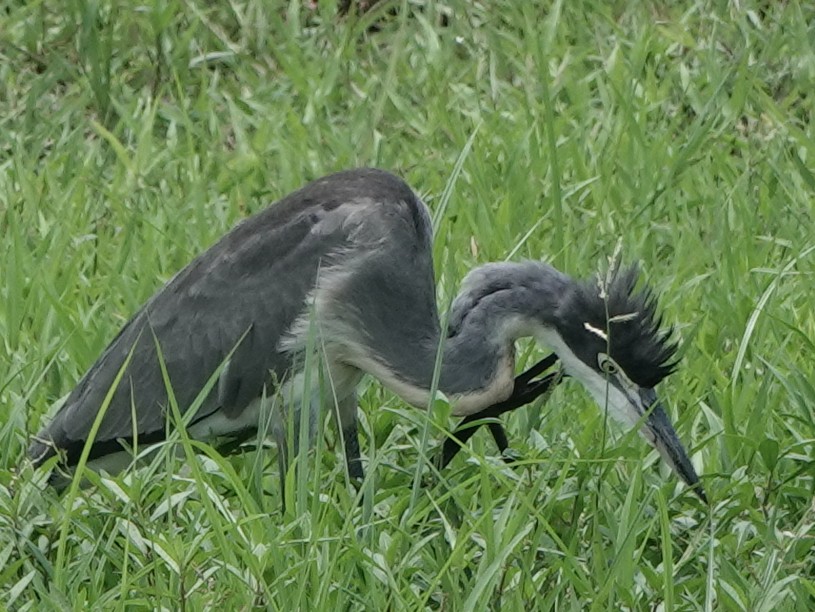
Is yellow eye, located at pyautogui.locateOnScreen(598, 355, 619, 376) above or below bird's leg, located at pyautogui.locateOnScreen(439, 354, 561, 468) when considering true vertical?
above

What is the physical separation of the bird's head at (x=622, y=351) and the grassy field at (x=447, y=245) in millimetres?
118

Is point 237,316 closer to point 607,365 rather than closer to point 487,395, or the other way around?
point 487,395

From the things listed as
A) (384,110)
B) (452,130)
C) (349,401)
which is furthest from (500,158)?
(349,401)

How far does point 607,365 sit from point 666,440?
235mm

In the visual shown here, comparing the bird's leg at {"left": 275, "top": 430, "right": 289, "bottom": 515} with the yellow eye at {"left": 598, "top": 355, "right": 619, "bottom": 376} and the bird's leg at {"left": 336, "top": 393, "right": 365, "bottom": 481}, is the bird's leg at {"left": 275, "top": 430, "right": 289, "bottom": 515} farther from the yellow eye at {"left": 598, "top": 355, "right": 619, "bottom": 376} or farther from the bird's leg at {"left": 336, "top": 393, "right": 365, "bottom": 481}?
the yellow eye at {"left": 598, "top": 355, "right": 619, "bottom": 376}

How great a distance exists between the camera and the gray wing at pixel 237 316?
4.89m

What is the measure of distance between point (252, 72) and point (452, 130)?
1116 millimetres

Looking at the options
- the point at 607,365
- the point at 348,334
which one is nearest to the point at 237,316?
the point at 348,334

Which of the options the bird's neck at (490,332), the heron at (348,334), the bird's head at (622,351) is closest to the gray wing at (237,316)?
the heron at (348,334)

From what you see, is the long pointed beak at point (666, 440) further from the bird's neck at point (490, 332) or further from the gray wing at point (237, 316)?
the gray wing at point (237, 316)

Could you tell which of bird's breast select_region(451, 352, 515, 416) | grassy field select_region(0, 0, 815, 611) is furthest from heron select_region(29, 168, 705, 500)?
grassy field select_region(0, 0, 815, 611)

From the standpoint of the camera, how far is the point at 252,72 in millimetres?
7527

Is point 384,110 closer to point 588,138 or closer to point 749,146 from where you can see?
point 588,138

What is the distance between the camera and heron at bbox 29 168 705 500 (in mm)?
4516
